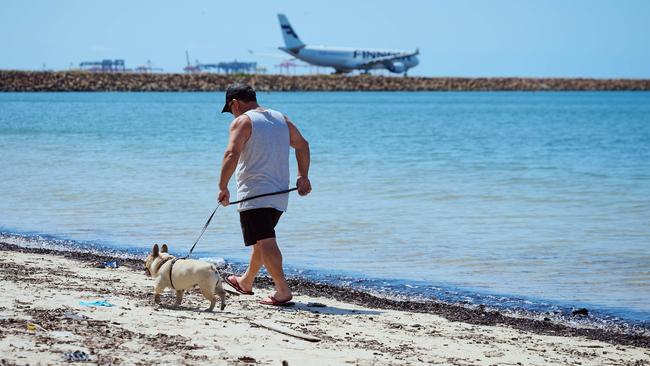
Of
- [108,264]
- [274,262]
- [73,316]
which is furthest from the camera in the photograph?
[108,264]

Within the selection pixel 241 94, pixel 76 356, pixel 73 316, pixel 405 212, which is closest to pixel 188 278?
pixel 73 316

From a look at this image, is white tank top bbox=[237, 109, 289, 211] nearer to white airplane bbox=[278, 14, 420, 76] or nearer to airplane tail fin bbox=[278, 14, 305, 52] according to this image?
white airplane bbox=[278, 14, 420, 76]

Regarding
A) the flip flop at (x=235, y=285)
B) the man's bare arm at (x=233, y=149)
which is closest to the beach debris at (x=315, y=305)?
the flip flop at (x=235, y=285)

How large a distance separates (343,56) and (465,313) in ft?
368

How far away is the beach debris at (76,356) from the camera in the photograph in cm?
494

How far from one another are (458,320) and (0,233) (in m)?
6.36

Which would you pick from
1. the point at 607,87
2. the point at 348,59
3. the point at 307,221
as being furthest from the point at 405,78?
the point at 307,221

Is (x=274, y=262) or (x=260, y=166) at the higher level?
(x=260, y=166)

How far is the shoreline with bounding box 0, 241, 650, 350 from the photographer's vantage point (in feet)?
22.6

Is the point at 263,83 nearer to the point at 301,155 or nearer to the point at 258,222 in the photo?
the point at 301,155

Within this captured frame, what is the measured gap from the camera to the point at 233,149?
688 centimetres

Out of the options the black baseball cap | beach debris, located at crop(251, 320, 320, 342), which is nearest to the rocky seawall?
the black baseball cap

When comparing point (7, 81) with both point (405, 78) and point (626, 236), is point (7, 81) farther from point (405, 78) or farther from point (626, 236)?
point (626, 236)

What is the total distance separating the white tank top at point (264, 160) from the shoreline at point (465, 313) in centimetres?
121
